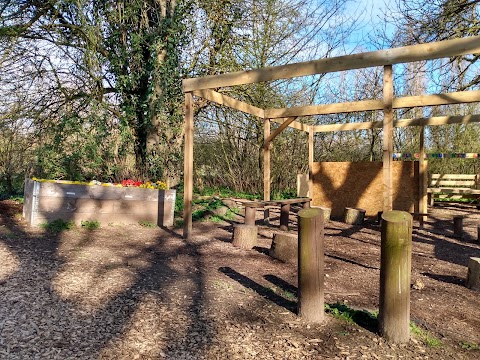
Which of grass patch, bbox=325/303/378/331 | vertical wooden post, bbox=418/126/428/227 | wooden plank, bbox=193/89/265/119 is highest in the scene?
wooden plank, bbox=193/89/265/119

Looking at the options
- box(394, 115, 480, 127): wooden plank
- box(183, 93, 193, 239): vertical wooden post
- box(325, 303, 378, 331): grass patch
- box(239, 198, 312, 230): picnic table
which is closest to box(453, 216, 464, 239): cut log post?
box(394, 115, 480, 127): wooden plank

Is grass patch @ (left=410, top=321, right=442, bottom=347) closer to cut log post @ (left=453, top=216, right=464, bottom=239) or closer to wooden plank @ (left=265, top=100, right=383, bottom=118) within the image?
wooden plank @ (left=265, top=100, right=383, bottom=118)

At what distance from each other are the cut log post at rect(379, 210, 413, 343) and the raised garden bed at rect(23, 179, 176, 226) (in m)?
5.35

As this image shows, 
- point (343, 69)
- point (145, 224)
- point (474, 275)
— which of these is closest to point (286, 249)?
point (474, 275)

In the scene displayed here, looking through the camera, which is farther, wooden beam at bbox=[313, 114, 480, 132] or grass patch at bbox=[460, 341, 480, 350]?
wooden beam at bbox=[313, 114, 480, 132]

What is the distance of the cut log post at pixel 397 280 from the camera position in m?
2.89

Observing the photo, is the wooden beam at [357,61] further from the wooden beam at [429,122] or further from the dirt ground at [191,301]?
the wooden beam at [429,122]

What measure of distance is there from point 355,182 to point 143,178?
17.3ft

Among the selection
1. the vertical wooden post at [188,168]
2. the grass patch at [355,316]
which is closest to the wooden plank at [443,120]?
the vertical wooden post at [188,168]

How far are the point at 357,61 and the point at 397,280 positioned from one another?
3.63 meters

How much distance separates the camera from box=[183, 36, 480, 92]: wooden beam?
Answer: 5023 millimetres

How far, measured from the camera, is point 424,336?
302 centimetres

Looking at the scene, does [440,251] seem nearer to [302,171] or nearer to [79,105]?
[79,105]

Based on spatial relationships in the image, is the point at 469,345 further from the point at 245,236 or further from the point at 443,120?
the point at 443,120
